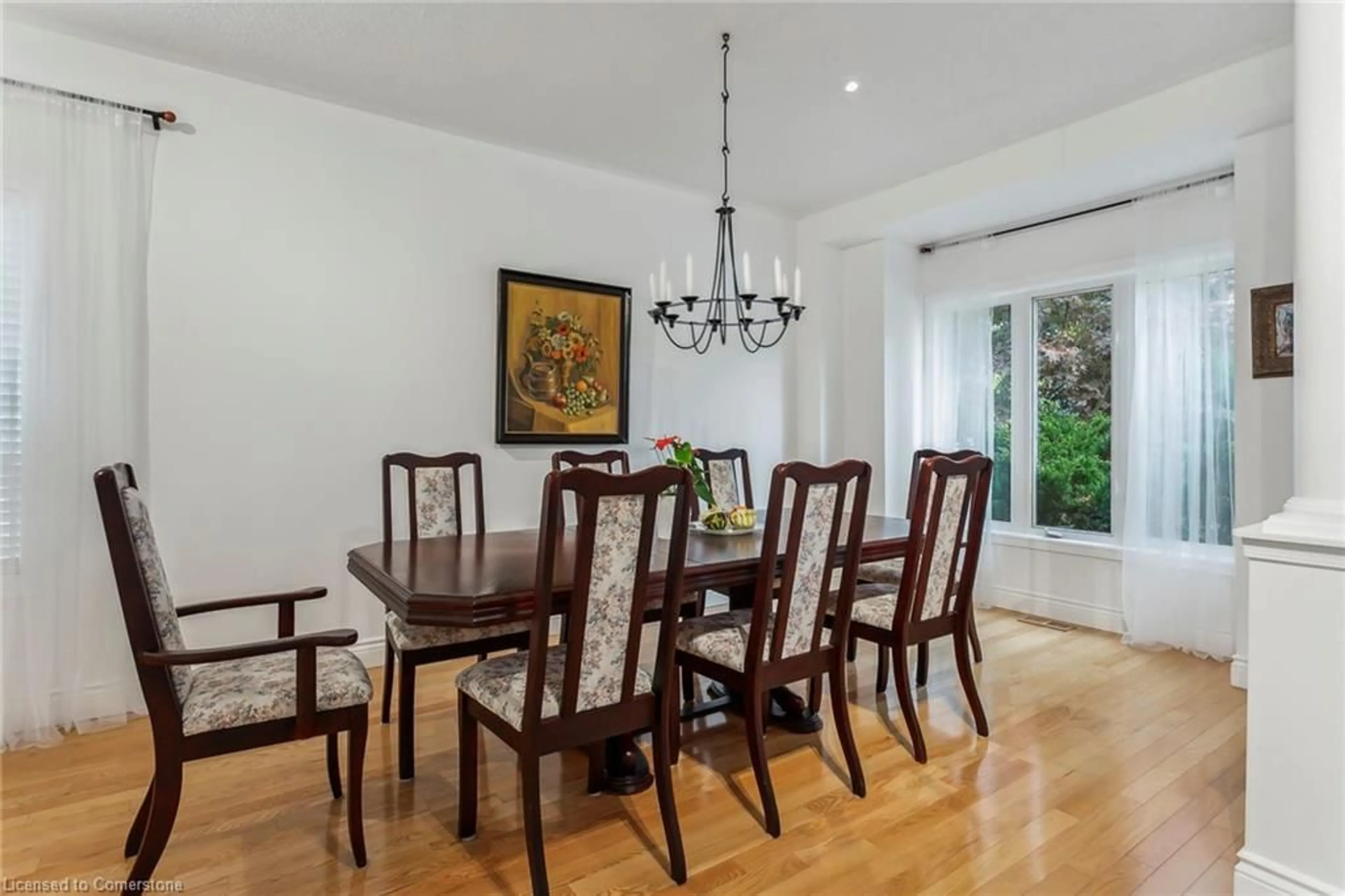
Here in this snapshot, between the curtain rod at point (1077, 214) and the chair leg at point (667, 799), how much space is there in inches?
152

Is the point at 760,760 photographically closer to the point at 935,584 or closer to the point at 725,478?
the point at 935,584

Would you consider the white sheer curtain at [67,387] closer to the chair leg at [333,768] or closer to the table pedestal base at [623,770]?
the chair leg at [333,768]

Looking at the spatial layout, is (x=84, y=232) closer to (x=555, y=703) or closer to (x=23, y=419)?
(x=23, y=419)

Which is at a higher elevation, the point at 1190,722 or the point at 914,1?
the point at 914,1

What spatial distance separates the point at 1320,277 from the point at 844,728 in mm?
1786

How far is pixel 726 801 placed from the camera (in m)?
2.24

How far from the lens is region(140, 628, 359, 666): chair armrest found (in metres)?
1.64

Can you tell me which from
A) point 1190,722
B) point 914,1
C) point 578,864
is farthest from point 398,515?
point 1190,722

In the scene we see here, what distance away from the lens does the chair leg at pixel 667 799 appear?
1842 mm

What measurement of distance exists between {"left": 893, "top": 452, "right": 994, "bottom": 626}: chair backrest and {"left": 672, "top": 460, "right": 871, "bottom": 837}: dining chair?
1.08ft

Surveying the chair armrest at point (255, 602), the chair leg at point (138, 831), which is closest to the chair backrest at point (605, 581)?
the chair armrest at point (255, 602)

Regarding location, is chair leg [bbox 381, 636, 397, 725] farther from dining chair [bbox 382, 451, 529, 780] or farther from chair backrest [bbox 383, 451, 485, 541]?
chair backrest [bbox 383, 451, 485, 541]

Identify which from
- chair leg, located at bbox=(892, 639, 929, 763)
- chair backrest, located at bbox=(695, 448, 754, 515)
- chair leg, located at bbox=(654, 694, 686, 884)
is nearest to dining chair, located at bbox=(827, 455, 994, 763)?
chair leg, located at bbox=(892, 639, 929, 763)

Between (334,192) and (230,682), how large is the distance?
7.93 feet
